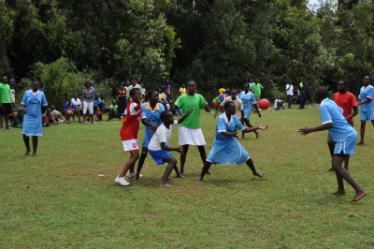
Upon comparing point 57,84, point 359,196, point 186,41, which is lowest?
point 359,196

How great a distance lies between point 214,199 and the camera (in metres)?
7.55

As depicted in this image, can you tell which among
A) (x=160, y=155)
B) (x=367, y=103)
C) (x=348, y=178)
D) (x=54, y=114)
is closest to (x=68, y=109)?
(x=54, y=114)

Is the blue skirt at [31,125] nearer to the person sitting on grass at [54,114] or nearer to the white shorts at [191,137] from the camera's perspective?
the white shorts at [191,137]

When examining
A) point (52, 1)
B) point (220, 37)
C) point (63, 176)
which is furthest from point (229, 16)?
point (63, 176)

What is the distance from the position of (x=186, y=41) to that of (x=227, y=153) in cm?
2918

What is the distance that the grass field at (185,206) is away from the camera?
18.5 ft

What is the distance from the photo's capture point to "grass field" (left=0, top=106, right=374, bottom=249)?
5.62m

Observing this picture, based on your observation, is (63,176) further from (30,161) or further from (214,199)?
(214,199)

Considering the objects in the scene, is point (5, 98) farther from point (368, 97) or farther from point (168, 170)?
point (368, 97)

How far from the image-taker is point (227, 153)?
8930 millimetres

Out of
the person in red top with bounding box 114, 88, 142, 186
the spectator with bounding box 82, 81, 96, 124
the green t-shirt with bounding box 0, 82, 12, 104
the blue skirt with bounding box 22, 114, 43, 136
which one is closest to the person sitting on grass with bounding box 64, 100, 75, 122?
the spectator with bounding box 82, 81, 96, 124

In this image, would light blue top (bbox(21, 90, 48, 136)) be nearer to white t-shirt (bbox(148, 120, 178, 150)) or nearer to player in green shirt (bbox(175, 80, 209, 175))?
player in green shirt (bbox(175, 80, 209, 175))

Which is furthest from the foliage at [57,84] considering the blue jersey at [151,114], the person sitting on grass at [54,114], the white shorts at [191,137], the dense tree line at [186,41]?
the blue jersey at [151,114]

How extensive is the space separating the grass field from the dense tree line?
14.4 metres
